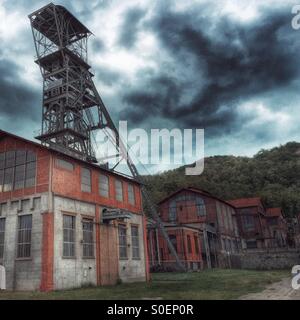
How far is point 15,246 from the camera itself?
20.5 metres

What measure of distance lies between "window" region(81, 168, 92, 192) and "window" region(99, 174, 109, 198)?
1.35 m

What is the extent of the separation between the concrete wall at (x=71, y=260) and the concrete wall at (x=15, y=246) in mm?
957

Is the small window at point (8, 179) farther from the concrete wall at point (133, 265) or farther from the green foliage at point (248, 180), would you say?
the green foliage at point (248, 180)

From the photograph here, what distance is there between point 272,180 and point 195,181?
24.8 meters

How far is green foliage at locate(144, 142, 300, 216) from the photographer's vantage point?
78.9 metres

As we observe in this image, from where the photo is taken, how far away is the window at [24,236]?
20.1 meters

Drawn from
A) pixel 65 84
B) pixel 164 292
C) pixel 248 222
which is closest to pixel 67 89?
pixel 65 84

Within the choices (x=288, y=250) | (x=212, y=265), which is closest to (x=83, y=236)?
(x=212, y=265)

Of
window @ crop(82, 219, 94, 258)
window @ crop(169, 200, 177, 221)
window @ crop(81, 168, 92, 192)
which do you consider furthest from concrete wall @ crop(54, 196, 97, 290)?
window @ crop(169, 200, 177, 221)

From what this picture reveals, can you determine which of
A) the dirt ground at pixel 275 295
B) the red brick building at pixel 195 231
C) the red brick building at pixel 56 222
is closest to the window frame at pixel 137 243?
the red brick building at pixel 56 222

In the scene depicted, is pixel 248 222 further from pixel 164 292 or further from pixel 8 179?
pixel 8 179

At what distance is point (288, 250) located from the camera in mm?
41812

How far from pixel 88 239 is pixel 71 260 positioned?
2.37 m

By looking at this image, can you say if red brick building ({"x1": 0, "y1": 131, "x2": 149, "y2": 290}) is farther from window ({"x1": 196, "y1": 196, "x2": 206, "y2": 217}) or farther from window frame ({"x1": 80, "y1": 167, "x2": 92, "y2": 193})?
window ({"x1": 196, "y1": 196, "x2": 206, "y2": 217})
